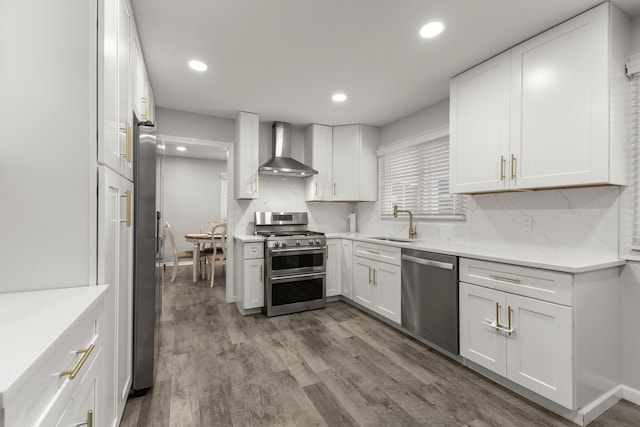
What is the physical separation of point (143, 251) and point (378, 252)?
2242 mm

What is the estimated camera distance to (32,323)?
0.79 m

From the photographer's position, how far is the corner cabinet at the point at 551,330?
1.67 meters

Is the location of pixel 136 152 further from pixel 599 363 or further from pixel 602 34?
pixel 599 363

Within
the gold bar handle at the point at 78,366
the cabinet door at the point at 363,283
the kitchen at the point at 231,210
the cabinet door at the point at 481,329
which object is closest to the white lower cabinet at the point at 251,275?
the kitchen at the point at 231,210

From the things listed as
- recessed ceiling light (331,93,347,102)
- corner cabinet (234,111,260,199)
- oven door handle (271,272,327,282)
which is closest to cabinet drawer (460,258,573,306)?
oven door handle (271,272,327,282)

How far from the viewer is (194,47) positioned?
7.35 ft

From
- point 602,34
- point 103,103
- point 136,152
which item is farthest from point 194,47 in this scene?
point 602,34

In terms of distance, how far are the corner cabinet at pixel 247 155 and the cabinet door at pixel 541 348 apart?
113 inches

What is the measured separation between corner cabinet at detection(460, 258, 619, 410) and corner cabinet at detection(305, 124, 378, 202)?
7.30ft

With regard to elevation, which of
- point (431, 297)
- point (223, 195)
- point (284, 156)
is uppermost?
point (284, 156)

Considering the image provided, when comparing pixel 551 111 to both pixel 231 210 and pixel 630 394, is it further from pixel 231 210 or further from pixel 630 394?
pixel 231 210

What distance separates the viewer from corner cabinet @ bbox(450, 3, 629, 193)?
1766 mm

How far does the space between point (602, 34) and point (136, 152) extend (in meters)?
2.91

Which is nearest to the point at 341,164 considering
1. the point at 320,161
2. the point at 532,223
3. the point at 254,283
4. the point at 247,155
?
the point at 320,161
